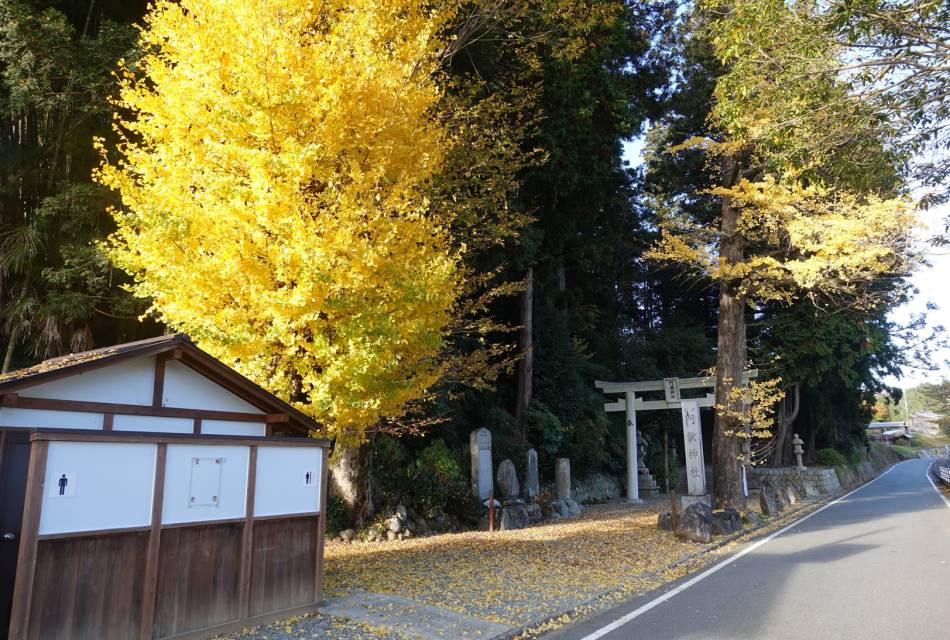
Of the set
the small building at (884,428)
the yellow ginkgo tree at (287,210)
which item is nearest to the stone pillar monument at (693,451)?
the yellow ginkgo tree at (287,210)

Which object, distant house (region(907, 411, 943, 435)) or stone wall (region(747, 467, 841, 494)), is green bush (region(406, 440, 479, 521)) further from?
distant house (region(907, 411, 943, 435))

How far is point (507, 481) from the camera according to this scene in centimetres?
1700

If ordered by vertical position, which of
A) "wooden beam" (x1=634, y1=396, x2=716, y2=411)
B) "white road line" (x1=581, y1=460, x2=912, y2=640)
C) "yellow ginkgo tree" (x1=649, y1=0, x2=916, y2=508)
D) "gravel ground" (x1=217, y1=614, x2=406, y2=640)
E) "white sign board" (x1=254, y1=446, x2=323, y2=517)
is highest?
"yellow ginkgo tree" (x1=649, y1=0, x2=916, y2=508)

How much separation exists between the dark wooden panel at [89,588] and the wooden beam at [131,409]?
146 cm

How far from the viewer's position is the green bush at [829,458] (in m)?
32.8

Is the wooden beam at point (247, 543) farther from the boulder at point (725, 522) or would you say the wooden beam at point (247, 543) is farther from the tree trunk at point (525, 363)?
the tree trunk at point (525, 363)

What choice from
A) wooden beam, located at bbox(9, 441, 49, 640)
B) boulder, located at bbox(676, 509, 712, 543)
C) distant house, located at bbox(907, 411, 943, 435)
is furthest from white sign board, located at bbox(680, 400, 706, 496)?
distant house, located at bbox(907, 411, 943, 435)

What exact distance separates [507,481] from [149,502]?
41.7 feet

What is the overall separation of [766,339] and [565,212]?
46.9 feet

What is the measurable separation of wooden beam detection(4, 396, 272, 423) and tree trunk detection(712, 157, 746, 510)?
12.7 meters

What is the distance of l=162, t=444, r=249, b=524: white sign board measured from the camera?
5426 mm

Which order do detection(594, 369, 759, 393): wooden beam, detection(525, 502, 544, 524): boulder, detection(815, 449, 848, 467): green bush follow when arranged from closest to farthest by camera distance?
detection(525, 502, 544, 524): boulder < detection(594, 369, 759, 393): wooden beam < detection(815, 449, 848, 467): green bush

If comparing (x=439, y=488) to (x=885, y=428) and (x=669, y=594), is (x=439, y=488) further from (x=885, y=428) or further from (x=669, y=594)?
(x=885, y=428)

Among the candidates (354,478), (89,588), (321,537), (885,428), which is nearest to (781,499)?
(354,478)
